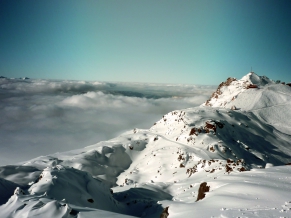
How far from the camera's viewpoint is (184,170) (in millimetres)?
36000

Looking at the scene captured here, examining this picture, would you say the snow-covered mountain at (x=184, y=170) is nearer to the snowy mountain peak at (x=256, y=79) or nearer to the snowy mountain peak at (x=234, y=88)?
the snowy mountain peak at (x=234, y=88)

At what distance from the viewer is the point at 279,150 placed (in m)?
47.3

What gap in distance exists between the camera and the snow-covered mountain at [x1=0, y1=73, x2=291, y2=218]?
10.6 meters

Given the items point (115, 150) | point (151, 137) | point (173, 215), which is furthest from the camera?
point (151, 137)

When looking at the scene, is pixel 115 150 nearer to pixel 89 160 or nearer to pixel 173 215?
pixel 89 160

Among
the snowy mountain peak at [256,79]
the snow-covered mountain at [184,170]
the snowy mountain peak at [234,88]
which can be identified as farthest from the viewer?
the snowy mountain peak at [256,79]

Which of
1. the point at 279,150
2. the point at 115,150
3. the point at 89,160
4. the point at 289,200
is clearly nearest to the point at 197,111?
the point at 279,150

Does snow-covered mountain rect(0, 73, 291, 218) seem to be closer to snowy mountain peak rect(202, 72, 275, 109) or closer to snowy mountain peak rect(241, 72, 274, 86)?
snowy mountain peak rect(202, 72, 275, 109)

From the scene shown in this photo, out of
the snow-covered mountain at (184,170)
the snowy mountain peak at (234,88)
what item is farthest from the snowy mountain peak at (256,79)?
the snow-covered mountain at (184,170)

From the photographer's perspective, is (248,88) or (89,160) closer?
(89,160)

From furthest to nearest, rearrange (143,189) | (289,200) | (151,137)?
(151,137) < (143,189) < (289,200)

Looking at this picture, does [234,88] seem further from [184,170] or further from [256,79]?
[184,170]

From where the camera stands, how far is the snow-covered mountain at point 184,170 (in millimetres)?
10594

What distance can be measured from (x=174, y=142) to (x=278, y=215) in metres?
40.5
